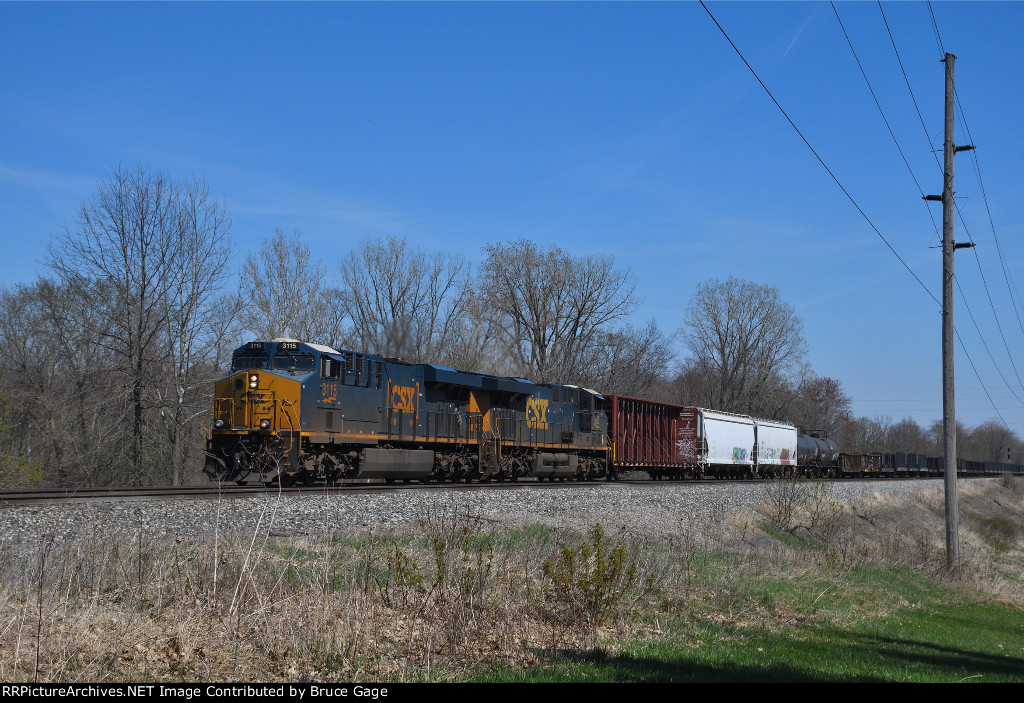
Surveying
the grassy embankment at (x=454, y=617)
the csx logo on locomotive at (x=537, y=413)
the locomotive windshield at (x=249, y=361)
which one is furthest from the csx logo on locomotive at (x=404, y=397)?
the grassy embankment at (x=454, y=617)

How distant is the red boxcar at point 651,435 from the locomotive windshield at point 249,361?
668 inches

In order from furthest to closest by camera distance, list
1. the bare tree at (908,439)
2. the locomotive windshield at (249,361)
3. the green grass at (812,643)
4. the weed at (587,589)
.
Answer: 1. the bare tree at (908,439)
2. the locomotive windshield at (249,361)
3. the weed at (587,589)
4. the green grass at (812,643)

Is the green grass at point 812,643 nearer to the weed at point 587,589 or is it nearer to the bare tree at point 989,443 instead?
the weed at point 587,589

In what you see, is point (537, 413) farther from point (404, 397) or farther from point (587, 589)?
point (587, 589)

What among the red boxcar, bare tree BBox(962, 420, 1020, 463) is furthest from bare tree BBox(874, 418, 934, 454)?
the red boxcar

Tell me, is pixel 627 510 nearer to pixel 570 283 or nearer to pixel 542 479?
pixel 542 479

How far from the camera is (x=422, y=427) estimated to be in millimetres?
23828

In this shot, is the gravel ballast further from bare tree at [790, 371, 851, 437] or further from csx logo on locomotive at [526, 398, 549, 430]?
bare tree at [790, 371, 851, 437]

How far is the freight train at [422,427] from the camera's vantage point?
64.5 ft

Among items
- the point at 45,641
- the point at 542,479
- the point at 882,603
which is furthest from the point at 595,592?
the point at 542,479

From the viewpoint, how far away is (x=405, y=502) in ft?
51.8

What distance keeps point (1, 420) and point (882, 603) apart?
22.3 m

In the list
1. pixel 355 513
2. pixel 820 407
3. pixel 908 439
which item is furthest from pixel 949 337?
pixel 908 439

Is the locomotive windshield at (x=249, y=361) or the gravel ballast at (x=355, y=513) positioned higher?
the locomotive windshield at (x=249, y=361)
